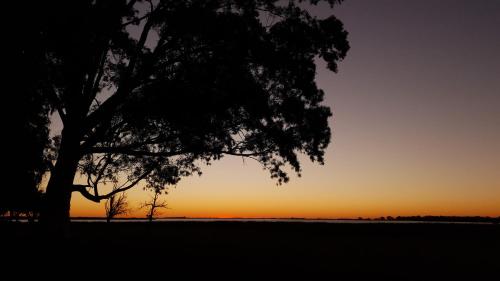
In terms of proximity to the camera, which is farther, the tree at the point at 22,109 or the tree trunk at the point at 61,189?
the tree trunk at the point at 61,189

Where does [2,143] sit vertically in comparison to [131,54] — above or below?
below

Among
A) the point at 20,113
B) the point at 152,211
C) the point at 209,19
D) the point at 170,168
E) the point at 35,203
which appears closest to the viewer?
the point at 20,113

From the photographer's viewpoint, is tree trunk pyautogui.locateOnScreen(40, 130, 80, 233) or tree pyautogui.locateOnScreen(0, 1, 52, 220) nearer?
tree pyautogui.locateOnScreen(0, 1, 52, 220)

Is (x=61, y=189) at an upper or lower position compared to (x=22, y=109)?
lower

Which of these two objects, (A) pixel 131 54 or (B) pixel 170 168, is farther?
(B) pixel 170 168

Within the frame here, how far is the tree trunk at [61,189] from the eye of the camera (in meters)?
17.1

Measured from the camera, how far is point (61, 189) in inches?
683

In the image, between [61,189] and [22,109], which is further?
[61,189]

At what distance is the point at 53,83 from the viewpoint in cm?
1653

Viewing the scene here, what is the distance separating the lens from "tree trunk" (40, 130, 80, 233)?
56.2ft
